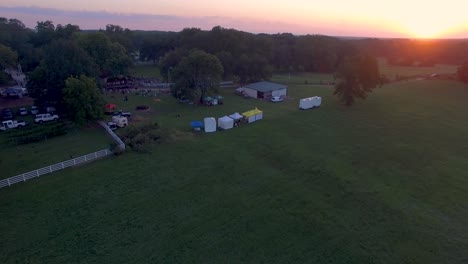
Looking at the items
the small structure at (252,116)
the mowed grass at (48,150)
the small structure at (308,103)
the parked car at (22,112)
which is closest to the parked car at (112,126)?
the mowed grass at (48,150)

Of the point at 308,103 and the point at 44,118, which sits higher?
the point at 308,103

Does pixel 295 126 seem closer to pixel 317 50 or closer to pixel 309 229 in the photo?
pixel 309 229

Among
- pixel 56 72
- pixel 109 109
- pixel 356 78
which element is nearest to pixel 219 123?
pixel 109 109

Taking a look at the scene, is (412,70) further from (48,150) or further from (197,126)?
(48,150)

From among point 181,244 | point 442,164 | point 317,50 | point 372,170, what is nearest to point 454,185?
point 442,164

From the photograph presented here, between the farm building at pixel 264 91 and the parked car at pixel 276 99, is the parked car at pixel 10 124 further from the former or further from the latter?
the parked car at pixel 276 99

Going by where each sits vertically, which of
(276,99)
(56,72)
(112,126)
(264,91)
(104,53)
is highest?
(104,53)
